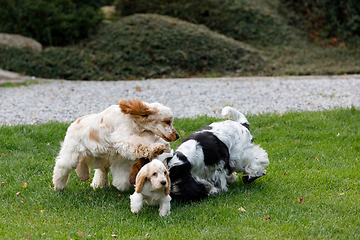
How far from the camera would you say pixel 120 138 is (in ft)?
12.1

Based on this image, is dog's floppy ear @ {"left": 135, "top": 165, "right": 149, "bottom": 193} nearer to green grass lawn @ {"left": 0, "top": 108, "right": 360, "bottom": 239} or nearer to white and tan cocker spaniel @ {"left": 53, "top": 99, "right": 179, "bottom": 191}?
white and tan cocker spaniel @ {"left": 53, "top": 99, "right": 179, "bottom": 191}

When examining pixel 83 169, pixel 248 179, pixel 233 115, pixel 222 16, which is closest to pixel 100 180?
pixel 83 169

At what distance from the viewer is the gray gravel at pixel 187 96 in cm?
815

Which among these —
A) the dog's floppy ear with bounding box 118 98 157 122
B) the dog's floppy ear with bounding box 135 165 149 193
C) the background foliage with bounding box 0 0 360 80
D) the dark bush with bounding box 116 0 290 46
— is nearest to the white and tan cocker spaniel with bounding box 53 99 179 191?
the dog's floppy ear with bounding box 118 98 157 122

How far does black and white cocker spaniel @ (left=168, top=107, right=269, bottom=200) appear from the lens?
4.01 m

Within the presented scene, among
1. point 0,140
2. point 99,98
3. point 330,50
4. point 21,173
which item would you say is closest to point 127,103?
point 21,173

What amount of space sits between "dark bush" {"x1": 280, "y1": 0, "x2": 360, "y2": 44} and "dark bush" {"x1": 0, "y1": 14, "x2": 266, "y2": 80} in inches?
160

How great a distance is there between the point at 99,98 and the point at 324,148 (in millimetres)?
5490

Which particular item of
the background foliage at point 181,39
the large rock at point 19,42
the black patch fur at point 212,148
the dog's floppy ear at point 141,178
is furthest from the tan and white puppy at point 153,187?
the large rock at point 19,42

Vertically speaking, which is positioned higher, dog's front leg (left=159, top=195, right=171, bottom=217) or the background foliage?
dog's front leg (left=159, top=195, right=171, bottom=217)

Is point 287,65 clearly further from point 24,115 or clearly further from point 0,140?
point 0,140

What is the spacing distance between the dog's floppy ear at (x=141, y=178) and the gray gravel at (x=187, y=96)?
4132mm

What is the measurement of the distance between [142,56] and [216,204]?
9239mm

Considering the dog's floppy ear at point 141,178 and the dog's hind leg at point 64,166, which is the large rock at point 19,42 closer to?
the dog's hind leg at point 64,166
